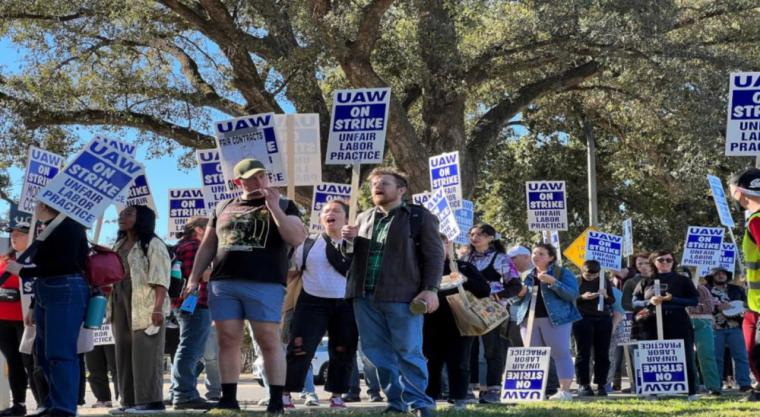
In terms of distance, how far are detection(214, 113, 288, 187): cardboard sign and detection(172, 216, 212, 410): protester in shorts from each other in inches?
26.2

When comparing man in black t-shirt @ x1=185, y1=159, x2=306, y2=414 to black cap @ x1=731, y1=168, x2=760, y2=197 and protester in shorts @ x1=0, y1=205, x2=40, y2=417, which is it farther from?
black cap @ x1=731, y1=168, x2=760, y2=197

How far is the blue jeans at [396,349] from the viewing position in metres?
8.20

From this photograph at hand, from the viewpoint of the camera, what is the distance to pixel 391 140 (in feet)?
71.9

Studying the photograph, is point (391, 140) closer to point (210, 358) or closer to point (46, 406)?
point (210, 358)

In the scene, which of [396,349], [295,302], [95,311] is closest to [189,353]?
[295,302]

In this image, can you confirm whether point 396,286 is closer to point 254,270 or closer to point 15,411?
point 254,270

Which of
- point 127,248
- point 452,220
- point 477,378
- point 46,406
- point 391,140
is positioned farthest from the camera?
point 391,140

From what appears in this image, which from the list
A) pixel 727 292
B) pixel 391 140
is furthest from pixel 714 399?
pixel 391 140

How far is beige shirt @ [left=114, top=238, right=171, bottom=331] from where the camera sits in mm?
9414

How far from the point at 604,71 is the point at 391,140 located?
15.2 ft

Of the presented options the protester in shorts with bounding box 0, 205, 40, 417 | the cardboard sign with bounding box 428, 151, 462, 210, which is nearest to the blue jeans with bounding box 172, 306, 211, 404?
the protester in shorts with bounding box 0, 205, 40, 417

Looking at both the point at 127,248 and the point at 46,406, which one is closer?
the point at 46,406

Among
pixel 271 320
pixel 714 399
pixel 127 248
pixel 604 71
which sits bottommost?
pixel 714 399

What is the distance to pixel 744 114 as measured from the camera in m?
11.9
